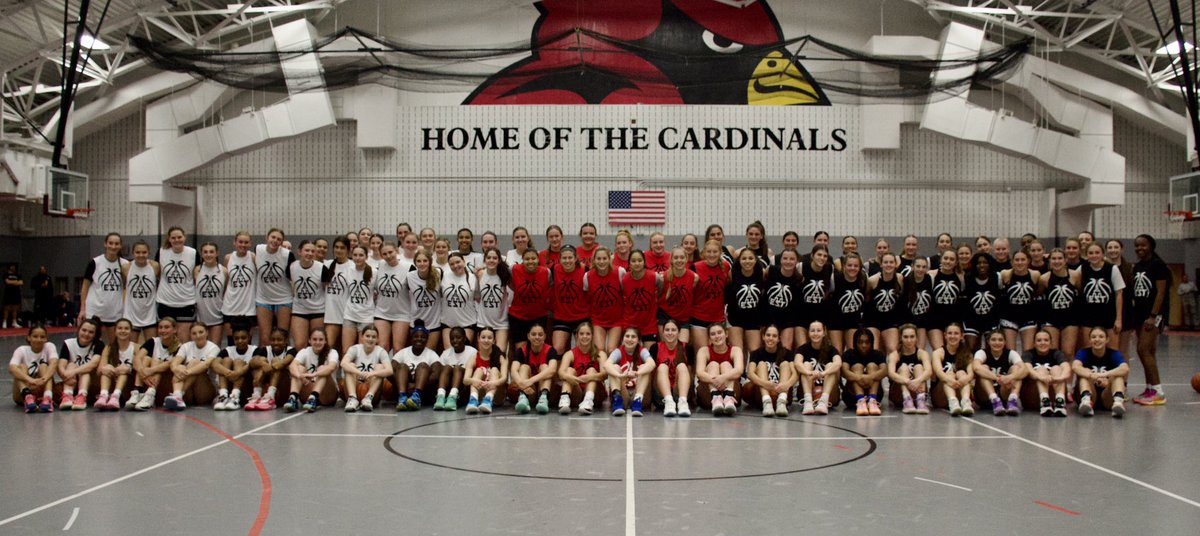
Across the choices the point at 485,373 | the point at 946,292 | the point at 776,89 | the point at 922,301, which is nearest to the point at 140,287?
the point at 485,373

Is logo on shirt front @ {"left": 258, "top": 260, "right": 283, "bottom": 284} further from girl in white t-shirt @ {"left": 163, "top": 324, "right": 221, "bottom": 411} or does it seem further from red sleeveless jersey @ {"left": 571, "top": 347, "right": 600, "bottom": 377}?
red sleeveless jersey @ {"left": 571, "top": 347, "right": 600, "bottom": 377}

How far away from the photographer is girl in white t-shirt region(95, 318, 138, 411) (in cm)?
890

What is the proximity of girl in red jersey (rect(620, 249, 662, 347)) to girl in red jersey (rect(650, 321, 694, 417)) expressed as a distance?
220 millimetres

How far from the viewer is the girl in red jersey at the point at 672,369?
8750 millimetres

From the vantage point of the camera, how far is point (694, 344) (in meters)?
9.44

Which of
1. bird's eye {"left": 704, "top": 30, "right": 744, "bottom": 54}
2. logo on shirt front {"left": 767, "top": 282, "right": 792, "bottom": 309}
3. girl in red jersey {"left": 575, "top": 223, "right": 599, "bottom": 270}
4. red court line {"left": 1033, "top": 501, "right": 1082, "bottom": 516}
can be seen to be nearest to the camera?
red court line {"left": 1033, "top": 501, "right": 1082, "bottom": 516}

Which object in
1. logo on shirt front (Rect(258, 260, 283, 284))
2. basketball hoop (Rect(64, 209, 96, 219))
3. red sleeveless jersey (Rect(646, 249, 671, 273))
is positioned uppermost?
basketball hoop (Rect(64, 209, 96, 219))

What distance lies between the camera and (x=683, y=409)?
8.61 meters

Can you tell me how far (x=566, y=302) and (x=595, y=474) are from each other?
374 cm

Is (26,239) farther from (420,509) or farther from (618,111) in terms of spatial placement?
(420,509)

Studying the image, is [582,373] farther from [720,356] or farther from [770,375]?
[770,375]

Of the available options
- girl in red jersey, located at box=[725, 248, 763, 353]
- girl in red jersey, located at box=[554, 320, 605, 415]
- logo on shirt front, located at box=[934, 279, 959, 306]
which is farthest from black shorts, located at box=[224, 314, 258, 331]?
logo on shirt front, located at box=[934, 279, 959, 306]

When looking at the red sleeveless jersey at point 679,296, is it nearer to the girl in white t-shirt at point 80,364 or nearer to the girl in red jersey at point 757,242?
the girl in red jersey at point 757,242

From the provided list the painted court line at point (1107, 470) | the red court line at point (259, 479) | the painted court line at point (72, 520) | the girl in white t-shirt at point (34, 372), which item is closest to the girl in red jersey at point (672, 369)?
the painted court line at point (1107, 470)
